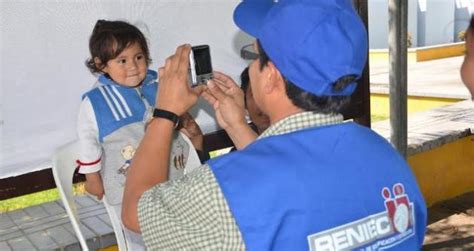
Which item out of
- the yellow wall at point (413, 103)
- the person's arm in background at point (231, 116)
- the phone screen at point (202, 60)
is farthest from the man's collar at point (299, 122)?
the yellow wall at point (413, 103)

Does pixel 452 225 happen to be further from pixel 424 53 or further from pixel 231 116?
pixel 424 53

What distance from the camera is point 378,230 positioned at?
1126 mm

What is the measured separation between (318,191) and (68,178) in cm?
126

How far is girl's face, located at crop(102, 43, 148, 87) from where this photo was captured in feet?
6.49

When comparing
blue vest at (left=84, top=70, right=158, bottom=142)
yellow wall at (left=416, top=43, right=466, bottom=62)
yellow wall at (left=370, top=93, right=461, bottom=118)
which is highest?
blue vest at (left=84, top=70, right=158, bottom=142)

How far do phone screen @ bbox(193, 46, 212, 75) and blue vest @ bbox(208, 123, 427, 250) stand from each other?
1.76 feet

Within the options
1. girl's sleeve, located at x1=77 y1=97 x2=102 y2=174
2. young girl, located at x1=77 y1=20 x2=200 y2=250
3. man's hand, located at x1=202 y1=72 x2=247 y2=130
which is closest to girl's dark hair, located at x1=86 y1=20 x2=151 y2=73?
young girl, located at x1=77 y1=20 x2=200 y2=250

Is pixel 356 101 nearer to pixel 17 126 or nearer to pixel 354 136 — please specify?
pixel 17 126

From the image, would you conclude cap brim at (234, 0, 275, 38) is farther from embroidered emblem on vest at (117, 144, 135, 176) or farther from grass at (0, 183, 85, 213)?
grass at (0, 183, 85, 213)

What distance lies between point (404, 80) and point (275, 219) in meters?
2.58

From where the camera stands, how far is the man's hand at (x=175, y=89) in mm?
1319

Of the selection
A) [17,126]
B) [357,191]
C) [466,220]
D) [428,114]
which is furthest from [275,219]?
[428,114]

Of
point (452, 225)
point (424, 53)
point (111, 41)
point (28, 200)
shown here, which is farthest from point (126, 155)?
point (424, 53)

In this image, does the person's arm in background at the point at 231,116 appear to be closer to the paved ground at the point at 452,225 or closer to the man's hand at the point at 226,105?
the man's hand at the point at 226,105
